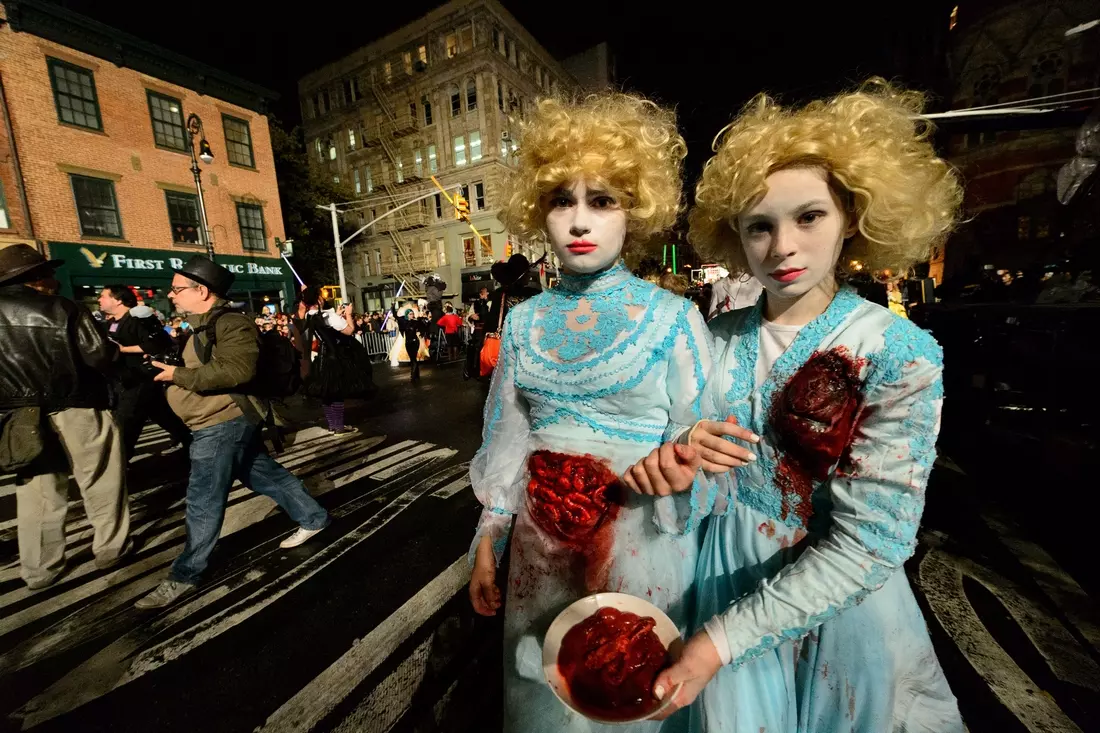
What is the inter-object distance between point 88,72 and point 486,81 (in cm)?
1918

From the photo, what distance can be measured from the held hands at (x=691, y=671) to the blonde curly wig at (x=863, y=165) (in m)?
1.19

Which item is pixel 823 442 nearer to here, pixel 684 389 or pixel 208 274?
pixel 684 389

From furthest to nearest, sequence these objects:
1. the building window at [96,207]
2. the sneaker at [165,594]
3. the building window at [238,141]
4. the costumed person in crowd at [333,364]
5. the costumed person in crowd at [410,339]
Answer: the building window at [238,141]
the building window at [96,207]
the costumed person in crowd at [410,339]
the costumed person in crowd at [333,364]
the sneaker at [165,594]

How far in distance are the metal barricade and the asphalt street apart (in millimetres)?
11076

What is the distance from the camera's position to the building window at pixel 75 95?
14.6 metres

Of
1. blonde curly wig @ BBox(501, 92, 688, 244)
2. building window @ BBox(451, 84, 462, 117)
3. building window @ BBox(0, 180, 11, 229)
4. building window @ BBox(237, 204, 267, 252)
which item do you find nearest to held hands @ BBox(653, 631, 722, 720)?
blonde curly wig @ BBox(501, 92, 688, 244)

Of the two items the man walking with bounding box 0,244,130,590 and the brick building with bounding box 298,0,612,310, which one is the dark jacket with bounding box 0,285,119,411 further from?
the brick building with bounding box 298,0,612,310

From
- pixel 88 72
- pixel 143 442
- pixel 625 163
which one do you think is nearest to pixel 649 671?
pixel 625 163

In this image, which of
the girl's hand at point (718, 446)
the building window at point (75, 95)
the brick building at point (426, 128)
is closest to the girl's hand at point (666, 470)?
the girl's hand at point (718, 446)

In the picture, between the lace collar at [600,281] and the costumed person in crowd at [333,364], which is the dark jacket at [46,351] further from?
the lace collar at [600,281]

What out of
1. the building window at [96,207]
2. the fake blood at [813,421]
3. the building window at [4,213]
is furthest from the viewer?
the building window at [96,207]

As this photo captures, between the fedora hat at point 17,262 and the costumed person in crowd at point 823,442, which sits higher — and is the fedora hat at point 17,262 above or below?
above

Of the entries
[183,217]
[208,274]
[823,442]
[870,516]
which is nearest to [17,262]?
[208,274]

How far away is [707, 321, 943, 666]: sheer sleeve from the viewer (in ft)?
3.25
